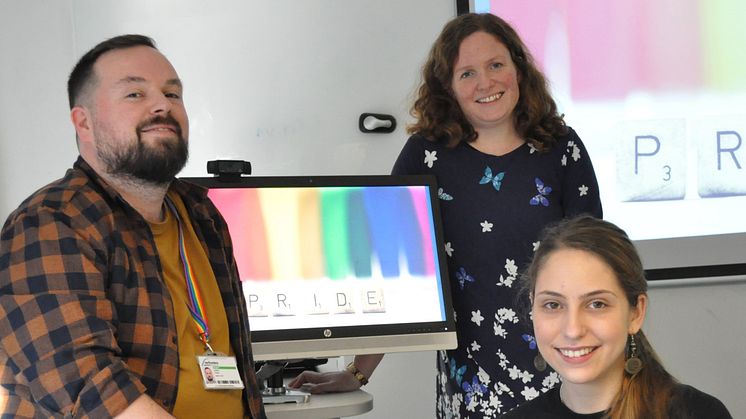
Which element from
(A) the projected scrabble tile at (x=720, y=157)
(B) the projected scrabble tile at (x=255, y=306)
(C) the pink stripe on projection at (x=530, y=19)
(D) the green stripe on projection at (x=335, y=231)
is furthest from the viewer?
(A) the projected scrabble tile at (x=720, y=157)

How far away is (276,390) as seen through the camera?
8.07ft

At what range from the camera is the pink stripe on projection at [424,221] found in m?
2.60

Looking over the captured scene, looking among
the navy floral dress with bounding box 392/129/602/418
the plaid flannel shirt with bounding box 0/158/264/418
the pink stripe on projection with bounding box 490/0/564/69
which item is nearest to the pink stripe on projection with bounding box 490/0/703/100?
the pink stripe on projection with bounding box 490/0/564/69

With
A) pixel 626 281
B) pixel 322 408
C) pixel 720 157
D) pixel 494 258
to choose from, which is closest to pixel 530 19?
pixel 720 157

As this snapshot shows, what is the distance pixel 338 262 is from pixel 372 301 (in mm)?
129

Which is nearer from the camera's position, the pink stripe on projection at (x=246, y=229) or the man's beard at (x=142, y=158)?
the man's beard at (x=142, y=158)

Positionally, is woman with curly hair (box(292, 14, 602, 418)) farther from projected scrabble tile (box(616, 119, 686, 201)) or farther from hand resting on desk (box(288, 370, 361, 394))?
projected scrabble tile (box(616, 119, 686, 201))

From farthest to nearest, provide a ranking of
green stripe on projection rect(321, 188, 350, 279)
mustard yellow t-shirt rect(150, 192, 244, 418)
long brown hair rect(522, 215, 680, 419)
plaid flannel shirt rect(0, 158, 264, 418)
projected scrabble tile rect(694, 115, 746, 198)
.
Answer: projected scrabble tile rect(694, 115, 746, 198) → green stripe on projection rect(321, 188, 350, 279) → mustard yellow t-shirt rect(150, 192, 244, 418) → long brown hair rect(522, 215, 680, 419) → plaid flannel shirt rect(0, 158, 264, 418)

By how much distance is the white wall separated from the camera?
355cm

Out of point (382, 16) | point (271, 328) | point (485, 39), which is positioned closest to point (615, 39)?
point (382, 16)

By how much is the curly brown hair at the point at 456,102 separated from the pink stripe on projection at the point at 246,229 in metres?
0.49

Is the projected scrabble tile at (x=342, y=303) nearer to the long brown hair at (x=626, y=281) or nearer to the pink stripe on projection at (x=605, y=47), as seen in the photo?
the long brown hair at (x=626, y=281)

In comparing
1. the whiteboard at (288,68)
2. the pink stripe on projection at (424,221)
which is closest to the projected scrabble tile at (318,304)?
the pink stripe on projection at (424,221)

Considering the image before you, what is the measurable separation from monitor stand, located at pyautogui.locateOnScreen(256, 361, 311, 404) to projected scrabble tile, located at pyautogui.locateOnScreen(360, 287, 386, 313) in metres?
0.25
